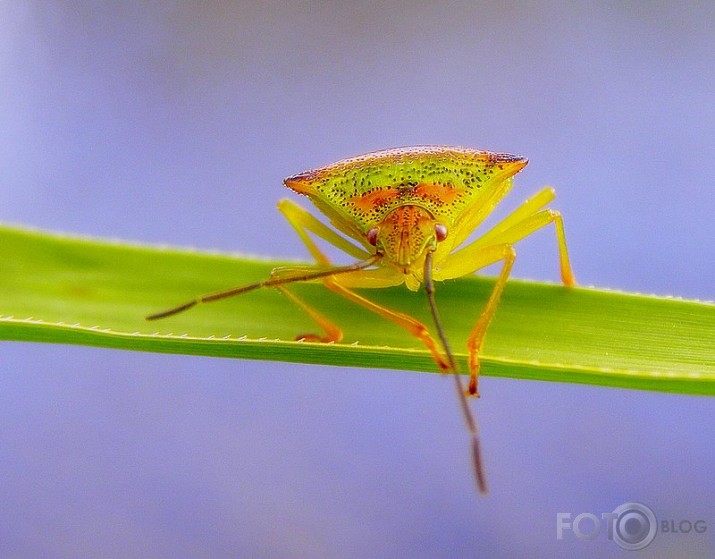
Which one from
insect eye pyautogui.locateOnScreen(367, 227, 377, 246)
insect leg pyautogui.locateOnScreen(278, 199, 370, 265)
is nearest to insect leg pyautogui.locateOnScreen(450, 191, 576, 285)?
insect eye pyautogui.locateOnScreen(367, 227, 377, 246)

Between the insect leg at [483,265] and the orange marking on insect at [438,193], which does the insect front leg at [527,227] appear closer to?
the insect leg at [483,265]

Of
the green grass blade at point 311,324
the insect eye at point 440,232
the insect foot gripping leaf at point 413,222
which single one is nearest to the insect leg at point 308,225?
the insect foot gripping leaf at point 413,222

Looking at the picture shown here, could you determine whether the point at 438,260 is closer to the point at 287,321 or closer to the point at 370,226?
the point at 370,226

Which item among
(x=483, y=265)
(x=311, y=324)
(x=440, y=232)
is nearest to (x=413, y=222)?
(x=440, y=232)

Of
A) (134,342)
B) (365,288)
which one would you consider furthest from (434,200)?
(134,342)

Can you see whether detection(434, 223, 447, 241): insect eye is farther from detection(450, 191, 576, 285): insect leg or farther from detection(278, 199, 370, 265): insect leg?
detection(278, 199, 370, 265): insect leg
